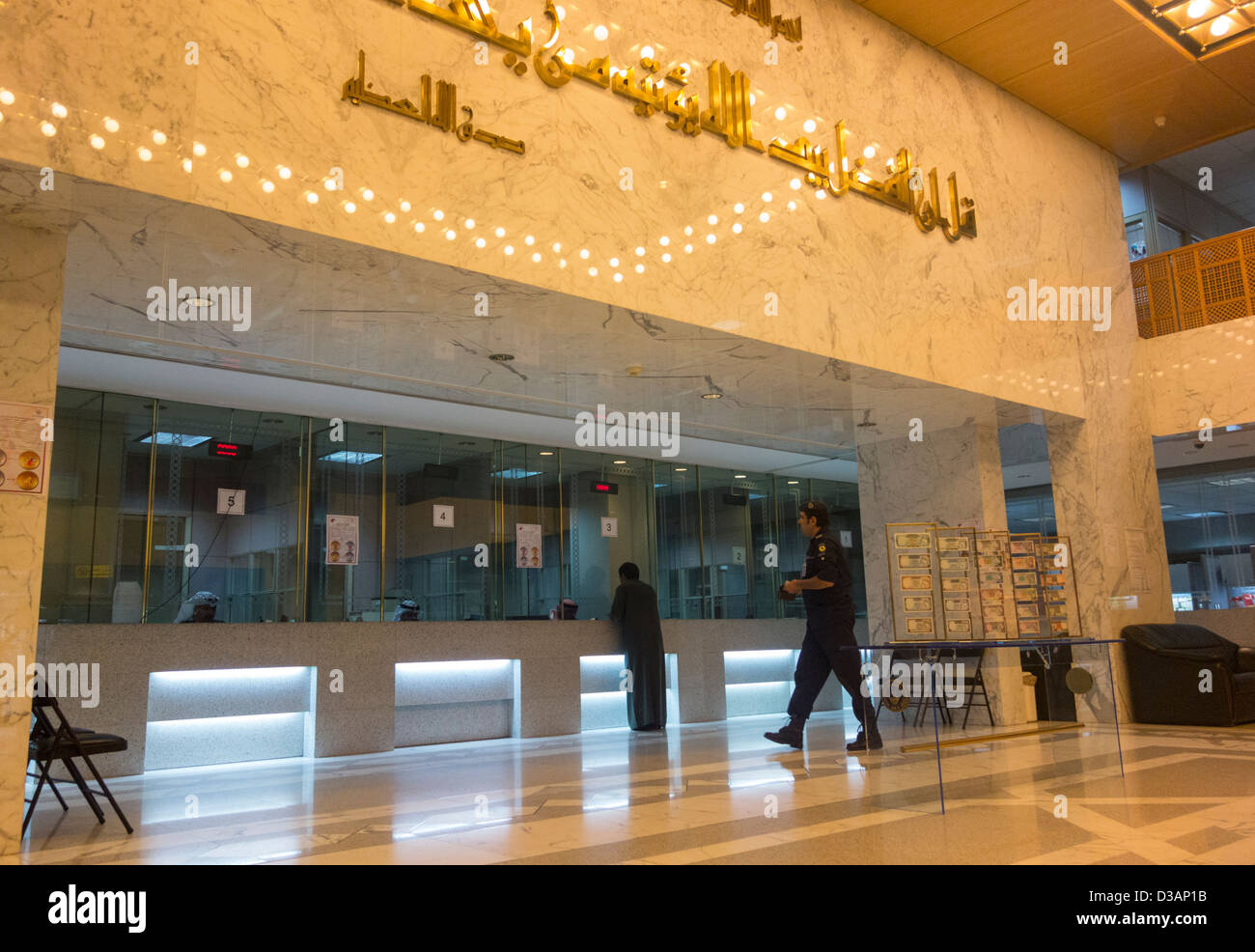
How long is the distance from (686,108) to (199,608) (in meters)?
5.81

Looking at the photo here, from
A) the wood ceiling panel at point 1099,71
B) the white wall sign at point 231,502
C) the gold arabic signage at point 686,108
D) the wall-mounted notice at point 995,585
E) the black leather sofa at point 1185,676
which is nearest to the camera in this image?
the gold arabic signage at point 686,108

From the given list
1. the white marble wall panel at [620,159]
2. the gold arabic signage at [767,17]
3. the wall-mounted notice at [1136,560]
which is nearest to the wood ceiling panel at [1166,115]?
the white marble wall panel at [620,159]

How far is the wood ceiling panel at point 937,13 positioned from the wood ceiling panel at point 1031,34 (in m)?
0.07

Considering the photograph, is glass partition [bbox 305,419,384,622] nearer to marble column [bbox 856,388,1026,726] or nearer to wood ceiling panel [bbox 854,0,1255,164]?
marble column [bbox 856,388,1026,726]

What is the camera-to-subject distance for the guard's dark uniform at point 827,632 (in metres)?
6.58

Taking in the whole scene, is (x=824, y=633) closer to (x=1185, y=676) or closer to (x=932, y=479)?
(x=932, y=479)

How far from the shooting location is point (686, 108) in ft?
20.5

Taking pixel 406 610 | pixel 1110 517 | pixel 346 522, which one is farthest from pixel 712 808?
pixel 1110 517

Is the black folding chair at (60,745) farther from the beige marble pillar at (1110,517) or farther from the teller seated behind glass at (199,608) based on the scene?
the beige marble pillar at (1110,517)
